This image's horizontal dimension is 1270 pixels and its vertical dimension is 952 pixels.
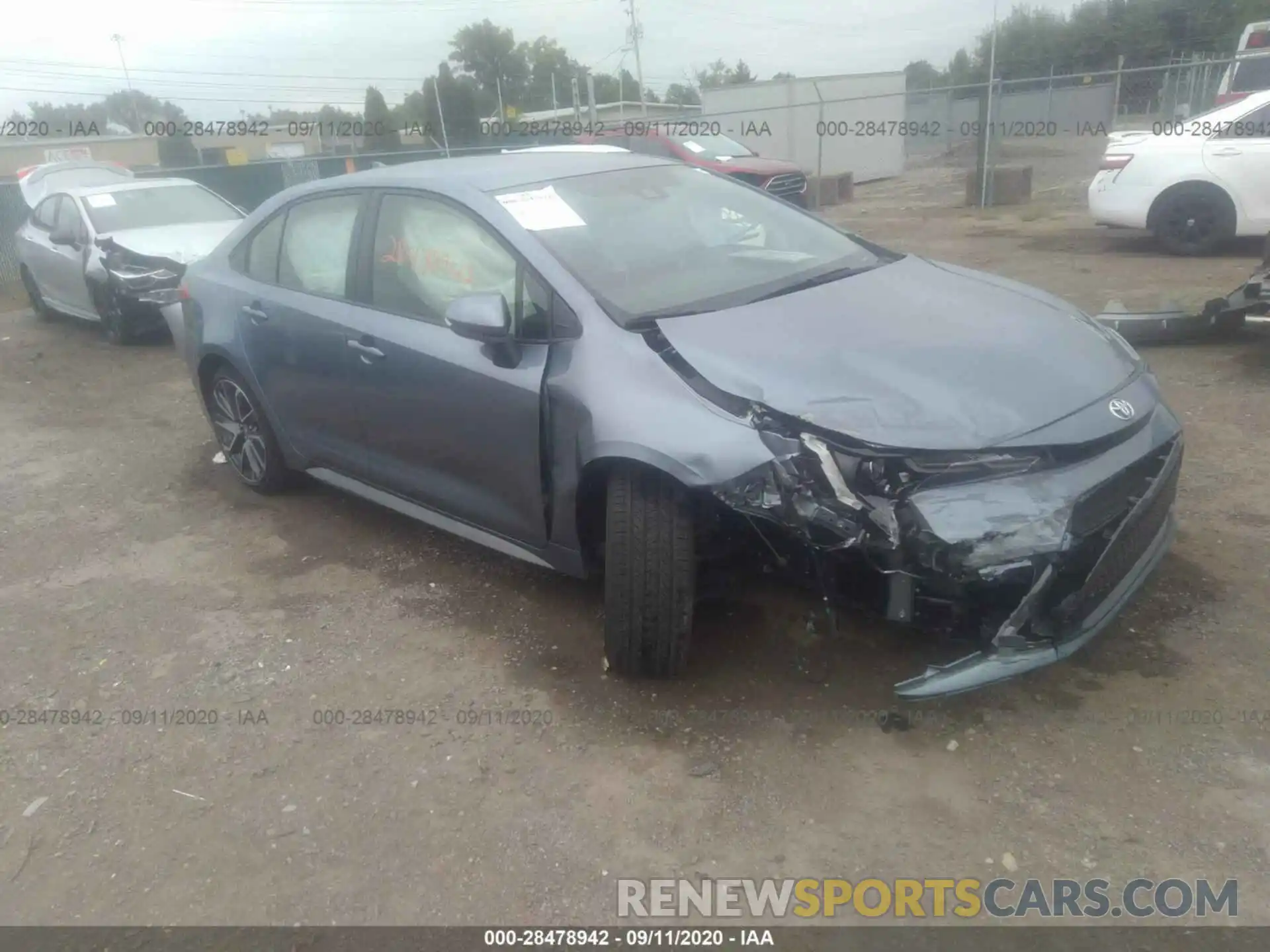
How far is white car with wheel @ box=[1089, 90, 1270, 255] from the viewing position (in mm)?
9086

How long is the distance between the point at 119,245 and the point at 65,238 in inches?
37.4

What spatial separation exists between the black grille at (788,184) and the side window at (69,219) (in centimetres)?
860

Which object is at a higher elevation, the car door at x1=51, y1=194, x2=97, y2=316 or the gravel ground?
the car door at x1=51, y1=194, x2=97, y2=316

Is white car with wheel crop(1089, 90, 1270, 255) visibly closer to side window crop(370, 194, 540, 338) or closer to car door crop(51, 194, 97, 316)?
side window crop(370, 194, 540, 338)

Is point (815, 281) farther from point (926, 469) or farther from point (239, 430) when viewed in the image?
point (239, 430)

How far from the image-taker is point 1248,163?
29.7 feet

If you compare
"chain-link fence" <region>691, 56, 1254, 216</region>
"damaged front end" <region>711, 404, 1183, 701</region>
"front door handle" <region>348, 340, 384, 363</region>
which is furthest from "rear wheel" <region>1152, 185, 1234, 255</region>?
"front door handle" <region>348, 340, 384, 363</region>

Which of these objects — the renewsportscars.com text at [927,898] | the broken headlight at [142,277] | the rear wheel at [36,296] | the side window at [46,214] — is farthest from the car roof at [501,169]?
the rear wheel at [36,296]

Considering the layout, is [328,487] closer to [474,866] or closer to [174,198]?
[474,866]

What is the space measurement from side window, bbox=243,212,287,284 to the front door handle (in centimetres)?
89

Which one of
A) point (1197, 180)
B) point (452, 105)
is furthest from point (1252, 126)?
point (452, 105)

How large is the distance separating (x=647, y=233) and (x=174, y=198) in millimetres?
8244

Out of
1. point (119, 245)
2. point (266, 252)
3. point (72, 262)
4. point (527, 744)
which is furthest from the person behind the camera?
point (72, 262)

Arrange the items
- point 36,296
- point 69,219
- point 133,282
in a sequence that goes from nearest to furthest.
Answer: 1. point 133,282
2. point 69,219
3. point 36,296
